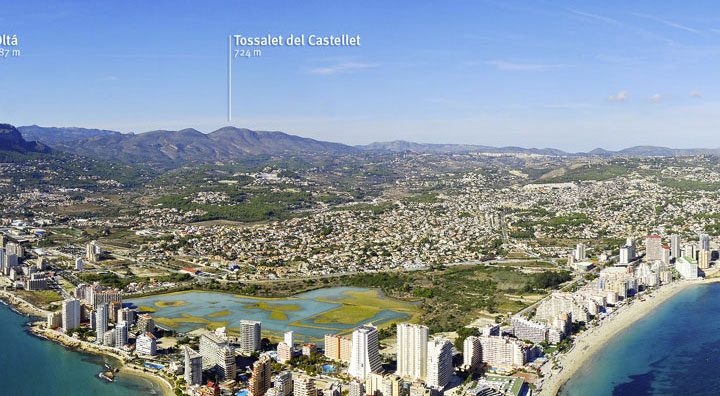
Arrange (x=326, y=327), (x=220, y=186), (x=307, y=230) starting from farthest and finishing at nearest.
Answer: (x=220, y=186) → (x=307, y=230) → (x=326, y=327)

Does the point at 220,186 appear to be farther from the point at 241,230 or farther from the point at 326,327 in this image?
the point at 326,327

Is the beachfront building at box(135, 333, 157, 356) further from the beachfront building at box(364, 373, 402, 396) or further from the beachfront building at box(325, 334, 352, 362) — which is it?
the beachfront building at box(364, 373, 402, 396)

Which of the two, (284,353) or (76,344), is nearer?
(284,353)

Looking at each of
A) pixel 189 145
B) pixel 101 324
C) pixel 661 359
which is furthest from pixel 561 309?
pixel 189 145

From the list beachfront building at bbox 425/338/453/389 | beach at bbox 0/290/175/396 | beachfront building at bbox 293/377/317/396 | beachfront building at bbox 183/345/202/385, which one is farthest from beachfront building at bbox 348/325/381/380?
beach at bbox 0/290/175/396

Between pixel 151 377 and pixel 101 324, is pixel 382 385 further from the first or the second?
pixel 101 324

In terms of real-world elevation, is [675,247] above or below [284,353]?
above

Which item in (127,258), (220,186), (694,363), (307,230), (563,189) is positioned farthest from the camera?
(220,186)

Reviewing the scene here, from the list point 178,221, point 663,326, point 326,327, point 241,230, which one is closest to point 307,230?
point 241,230
